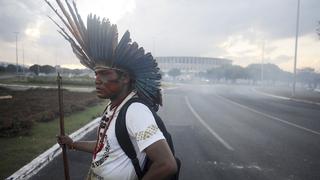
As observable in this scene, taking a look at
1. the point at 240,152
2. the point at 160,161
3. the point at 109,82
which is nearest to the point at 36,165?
the point at 240,152

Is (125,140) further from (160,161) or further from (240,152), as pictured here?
(240,152)

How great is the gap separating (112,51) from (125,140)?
636 mm

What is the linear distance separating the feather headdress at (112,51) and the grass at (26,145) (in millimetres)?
4847

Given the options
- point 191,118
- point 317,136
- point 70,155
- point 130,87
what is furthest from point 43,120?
point 130,87

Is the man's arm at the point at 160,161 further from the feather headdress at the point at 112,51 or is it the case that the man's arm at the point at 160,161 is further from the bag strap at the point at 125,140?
the feather headdress at the point at 112,51

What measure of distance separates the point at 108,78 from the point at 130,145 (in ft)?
1.78

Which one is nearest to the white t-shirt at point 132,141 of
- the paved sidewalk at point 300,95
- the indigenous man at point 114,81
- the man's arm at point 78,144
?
the indigenous man at point 114,81

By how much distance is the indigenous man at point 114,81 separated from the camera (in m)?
2.63

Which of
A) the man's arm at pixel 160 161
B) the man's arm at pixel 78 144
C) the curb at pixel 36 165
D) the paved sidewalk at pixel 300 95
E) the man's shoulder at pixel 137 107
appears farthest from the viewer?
the paved sidewalk at pixel 300 95

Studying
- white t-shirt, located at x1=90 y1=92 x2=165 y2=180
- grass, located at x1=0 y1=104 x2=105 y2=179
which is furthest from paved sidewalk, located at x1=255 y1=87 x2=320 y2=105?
white t-shirt, located at x1=90 y1=92 x2=165 y2=180

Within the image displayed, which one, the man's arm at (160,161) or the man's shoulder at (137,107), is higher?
the man's shoulder at (137,107)

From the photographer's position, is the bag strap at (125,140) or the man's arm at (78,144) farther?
the man's arm at (78,144)

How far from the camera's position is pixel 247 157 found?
31.2 feet

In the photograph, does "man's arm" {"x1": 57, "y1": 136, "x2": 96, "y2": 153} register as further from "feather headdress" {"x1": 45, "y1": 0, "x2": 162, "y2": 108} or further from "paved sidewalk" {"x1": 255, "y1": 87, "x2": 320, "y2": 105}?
"paved sidewalk" {"x1": 255, "y1": 87, "x2": 320, "y2": 105}
